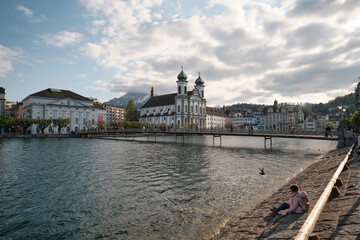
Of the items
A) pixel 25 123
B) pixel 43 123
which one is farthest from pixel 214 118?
pixel 25 123

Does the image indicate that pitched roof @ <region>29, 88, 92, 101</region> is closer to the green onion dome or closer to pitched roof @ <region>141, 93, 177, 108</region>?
pitched roof @ <region>141, 93, 177, 108</region>

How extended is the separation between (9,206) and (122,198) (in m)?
Answer: 5.12

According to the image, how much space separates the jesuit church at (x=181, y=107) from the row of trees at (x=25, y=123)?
4812 centimetres

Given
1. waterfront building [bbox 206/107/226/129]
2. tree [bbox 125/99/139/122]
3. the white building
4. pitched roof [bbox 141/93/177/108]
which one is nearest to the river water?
A: the white building

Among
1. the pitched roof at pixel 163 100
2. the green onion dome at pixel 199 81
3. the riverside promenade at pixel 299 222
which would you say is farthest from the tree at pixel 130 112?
the riverside promenade at pixel 299 222

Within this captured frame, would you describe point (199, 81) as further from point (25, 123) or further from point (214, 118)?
point (25, 123)

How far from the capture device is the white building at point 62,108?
8356 cm

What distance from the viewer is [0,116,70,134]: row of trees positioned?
70.0m

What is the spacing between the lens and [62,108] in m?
87.1

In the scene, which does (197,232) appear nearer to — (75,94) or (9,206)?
(9,206)

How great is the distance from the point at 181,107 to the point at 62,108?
50.3 meters

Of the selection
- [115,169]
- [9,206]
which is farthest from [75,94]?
[9,206]

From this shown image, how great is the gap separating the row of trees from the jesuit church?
4812 centimetres

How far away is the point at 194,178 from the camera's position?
17547 mm
